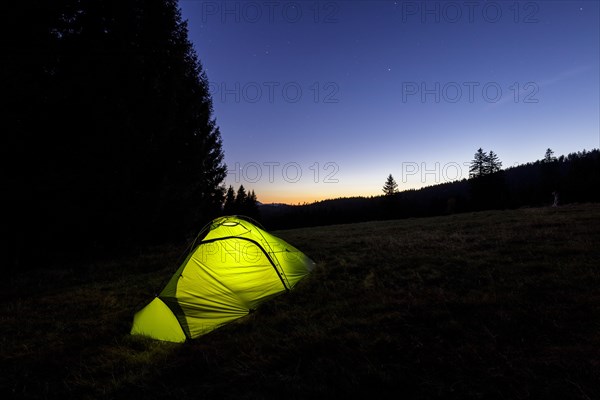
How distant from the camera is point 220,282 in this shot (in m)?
5.77

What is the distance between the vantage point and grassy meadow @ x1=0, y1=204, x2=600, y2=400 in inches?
119

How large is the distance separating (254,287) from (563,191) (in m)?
59.6

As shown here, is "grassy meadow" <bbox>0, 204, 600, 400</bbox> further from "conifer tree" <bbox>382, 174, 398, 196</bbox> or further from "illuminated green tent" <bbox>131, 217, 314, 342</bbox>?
"conifer tree" <bbox>382, 174, 398, 196</bbox>

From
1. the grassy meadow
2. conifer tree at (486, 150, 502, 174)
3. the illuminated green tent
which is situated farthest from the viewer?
conifer tree at (486, 150, 502, 174)

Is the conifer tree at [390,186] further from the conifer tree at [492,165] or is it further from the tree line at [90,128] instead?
the tree line at [90,128]

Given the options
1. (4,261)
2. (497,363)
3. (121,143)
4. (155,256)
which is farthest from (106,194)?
(497,363)

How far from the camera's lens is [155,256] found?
12.0 meters

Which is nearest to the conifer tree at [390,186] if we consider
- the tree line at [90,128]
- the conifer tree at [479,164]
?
the conifer tree at [479,164]

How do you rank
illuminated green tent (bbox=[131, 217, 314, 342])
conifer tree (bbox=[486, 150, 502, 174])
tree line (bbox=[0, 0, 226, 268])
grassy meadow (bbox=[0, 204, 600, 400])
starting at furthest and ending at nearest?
conifer tree (bbox=[486, 150, 502, 174])
tree line (bbox=[0, 0, 226, 268])
illuminated green tent (bbox=[131, 217, 314, 342])
grassy meadow (bbox=[0, 204, 600, 400])

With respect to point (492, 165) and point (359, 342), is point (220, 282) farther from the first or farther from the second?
point (492, 165)

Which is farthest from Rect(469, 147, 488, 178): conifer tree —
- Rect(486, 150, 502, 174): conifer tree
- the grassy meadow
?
the grassy meadow

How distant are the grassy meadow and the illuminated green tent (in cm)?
30

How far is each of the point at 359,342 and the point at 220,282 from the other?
3.20 metres

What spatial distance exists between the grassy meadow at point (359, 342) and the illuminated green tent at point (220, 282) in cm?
30
